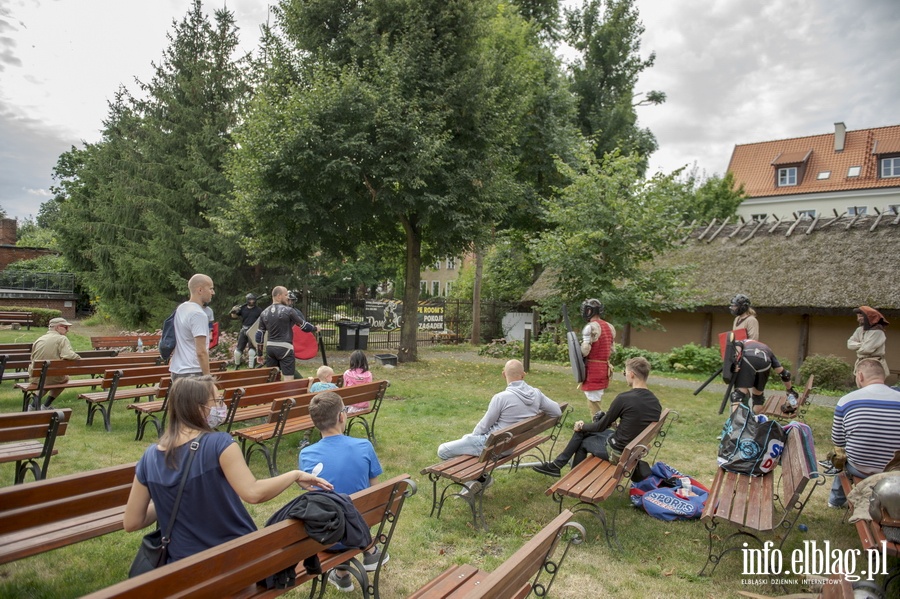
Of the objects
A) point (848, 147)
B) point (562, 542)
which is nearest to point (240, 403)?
point (562, 542)

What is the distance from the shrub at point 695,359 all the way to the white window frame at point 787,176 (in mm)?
31021

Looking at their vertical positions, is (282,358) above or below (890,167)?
below

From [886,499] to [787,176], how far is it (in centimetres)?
4660

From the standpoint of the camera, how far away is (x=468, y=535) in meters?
4.84

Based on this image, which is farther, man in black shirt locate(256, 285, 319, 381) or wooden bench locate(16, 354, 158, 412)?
man in black shirt locate(256, 285, 319, 381)

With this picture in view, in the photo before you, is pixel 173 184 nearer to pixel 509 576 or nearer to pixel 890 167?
pixel 509 576

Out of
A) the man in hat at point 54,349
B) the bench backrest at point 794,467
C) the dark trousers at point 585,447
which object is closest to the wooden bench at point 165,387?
the man in hat at point 54,349

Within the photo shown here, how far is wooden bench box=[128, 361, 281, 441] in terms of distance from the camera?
700cm

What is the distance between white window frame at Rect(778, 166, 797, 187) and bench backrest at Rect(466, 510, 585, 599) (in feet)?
157

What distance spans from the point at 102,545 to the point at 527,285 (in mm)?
27084

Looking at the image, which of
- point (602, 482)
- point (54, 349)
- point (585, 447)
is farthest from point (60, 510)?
point (54, 349)

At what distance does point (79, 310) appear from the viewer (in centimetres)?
3328

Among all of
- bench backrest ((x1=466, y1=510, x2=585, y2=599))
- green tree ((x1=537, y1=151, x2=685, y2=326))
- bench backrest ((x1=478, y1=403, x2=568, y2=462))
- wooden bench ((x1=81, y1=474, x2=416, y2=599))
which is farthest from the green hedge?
bench backrest ((x1=466, y1=510, x2=585, y2=599))

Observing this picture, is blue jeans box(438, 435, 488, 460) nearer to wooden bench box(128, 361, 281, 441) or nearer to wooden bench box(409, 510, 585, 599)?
wooden bench box(409, 510, 585, 599)
